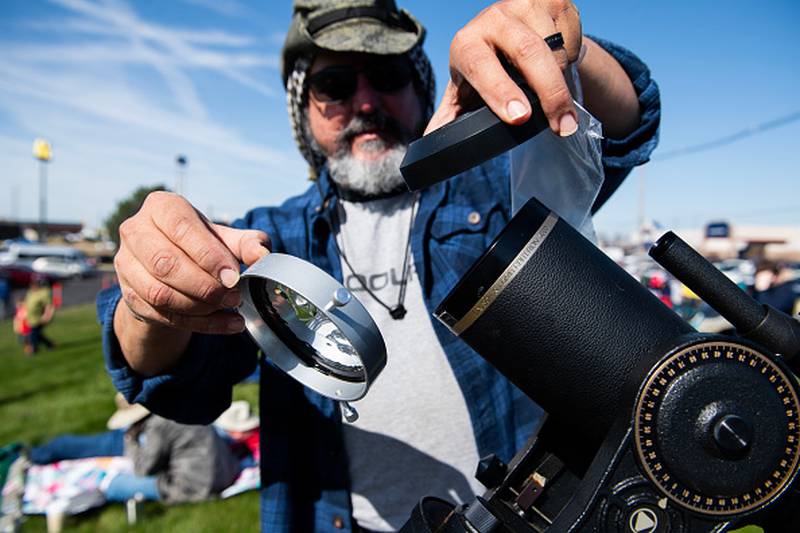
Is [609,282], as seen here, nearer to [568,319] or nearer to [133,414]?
[568,319]

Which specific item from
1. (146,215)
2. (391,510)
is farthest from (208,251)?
(391,510)

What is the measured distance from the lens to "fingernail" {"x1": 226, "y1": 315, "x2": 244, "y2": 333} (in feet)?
3.31

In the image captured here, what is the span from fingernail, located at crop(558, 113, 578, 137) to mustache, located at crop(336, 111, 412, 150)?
1226 millimetres

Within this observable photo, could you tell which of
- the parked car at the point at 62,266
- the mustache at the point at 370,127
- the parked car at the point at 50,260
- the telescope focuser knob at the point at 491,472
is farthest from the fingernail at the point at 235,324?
the parked car at the point at 50,260

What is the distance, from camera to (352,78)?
1.91 meters

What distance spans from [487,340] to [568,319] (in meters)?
0.14

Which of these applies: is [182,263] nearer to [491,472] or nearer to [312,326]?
[312,326]

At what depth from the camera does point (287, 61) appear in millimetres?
2082

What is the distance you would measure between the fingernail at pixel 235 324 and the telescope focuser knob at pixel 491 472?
1.78 feet

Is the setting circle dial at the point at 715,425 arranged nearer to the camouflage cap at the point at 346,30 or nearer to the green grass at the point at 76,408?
the camouflage cap at the point at 346,30

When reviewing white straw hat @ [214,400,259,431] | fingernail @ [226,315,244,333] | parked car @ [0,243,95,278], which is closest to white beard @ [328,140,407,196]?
fingernail @ [226,315,244,333]

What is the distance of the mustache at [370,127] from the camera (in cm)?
194

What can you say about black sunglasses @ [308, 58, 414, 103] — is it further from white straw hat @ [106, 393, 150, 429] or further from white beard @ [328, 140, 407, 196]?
white straw hat @ [106, 393, 150, 429]

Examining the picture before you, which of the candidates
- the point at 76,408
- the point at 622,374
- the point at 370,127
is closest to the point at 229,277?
the point at 622,374
